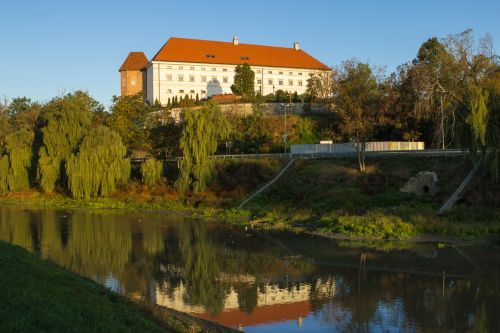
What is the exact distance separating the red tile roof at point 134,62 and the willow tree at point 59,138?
3751cm

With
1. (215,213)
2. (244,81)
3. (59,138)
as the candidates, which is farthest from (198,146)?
(244,81)

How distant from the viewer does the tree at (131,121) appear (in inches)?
2384

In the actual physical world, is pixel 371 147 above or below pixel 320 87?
below

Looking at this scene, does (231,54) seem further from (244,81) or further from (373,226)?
(373,226)

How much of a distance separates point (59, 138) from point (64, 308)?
142 feet

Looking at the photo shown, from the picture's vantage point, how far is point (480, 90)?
31609 millimetres

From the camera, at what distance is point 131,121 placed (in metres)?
62.6

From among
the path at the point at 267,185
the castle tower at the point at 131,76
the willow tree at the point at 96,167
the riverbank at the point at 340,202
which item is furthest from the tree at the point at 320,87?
the castle tower at the point at 131,76

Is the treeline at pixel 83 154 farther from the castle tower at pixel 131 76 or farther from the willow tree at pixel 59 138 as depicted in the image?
the castle tower at pixel 131 76

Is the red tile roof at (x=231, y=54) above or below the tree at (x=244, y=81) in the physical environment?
above

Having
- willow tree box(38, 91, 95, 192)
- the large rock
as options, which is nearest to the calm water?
the large rock

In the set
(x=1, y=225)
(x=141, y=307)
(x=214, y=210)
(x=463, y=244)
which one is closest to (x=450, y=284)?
(x=463, y=244)

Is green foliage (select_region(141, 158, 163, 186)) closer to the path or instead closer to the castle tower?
the path

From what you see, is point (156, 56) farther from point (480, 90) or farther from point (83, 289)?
point (83, 289)
